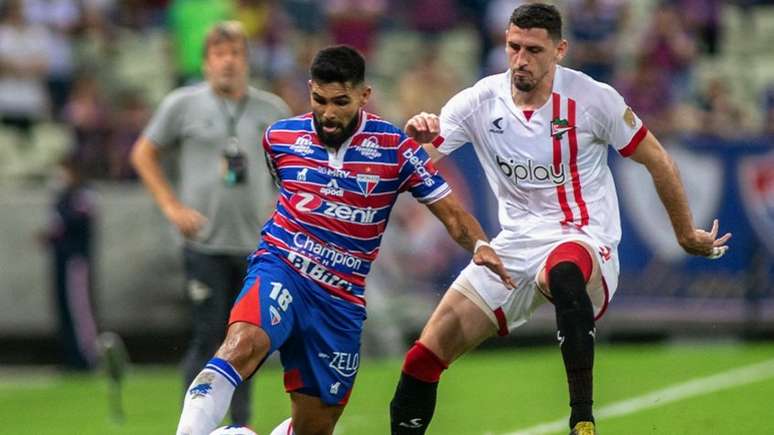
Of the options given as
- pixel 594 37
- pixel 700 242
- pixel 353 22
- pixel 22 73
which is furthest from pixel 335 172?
pixel 353 22

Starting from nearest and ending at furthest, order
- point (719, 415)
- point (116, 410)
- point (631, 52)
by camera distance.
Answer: point (719, 415) → point (116, 410) → point (631, 52)

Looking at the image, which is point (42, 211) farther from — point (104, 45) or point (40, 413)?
point (40, 413)

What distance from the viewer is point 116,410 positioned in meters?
13.8

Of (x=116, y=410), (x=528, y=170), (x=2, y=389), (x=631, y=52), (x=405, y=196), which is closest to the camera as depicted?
(x=528, y=170)

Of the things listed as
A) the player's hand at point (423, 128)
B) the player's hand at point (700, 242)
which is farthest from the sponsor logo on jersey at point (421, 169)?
the player's hand at point (700, 242)

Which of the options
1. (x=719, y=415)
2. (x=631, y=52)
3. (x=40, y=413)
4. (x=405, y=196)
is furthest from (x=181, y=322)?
(x=719, y=415)

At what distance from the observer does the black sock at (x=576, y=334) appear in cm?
823

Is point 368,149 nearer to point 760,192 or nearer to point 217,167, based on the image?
point 217,167

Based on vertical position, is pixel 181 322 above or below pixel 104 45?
below

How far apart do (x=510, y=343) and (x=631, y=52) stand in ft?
13.1

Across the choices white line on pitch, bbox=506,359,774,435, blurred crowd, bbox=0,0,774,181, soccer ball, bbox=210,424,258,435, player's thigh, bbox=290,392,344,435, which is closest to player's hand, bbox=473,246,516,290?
player's thigh, bbox=290,392,344,435

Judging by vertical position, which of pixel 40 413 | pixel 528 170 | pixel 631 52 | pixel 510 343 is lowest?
pixel 510 343

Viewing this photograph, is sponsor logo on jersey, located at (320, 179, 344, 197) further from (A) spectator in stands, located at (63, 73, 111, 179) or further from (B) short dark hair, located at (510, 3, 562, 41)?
(A) spectator in stands, located at (63, 73, 111, 179)

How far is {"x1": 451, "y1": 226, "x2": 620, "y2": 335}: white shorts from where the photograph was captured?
8.77 metres
